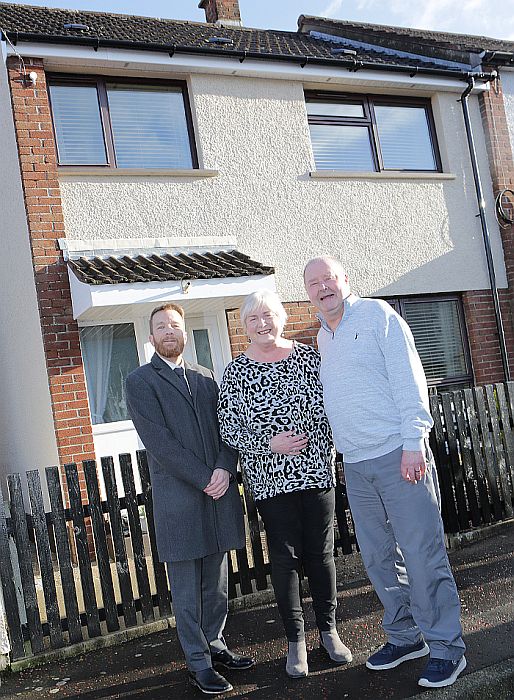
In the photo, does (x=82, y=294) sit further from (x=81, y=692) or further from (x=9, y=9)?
A: (x=9, y=9)

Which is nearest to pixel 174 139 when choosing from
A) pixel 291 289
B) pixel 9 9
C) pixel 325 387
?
pixel 291 289

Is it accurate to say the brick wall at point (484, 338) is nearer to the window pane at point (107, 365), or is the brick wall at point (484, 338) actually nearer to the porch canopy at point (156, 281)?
the porch canopy at point (156, 281)

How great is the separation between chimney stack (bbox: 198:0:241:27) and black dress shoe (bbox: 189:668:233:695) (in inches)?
441

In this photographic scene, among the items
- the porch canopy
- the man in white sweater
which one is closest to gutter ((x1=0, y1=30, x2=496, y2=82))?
the porch canopy

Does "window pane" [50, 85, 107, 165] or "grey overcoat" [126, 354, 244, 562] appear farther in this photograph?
"window pane" [50, 85, 107, 165]

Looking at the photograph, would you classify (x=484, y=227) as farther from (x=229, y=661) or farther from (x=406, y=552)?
(x=229, y=661)

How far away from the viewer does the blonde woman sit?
3.73 m

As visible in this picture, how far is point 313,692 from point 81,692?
4.18 feet

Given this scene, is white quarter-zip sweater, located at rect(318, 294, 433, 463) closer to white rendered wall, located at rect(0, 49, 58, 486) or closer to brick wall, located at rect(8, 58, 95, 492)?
brick wall, located at rect(8, 58, 95, 492)

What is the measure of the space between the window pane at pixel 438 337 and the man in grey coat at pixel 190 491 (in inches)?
250

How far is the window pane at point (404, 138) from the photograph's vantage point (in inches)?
403

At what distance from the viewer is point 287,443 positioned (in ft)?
12.2

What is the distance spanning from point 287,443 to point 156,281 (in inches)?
158

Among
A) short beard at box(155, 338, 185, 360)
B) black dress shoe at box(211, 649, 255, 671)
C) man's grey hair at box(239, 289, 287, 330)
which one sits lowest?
black dress shoe at box(211, 649, 255, 671)
